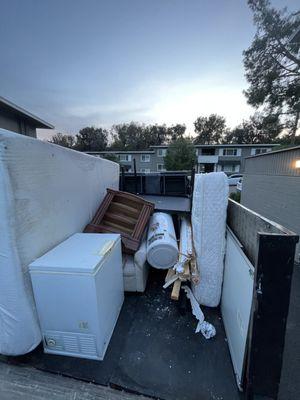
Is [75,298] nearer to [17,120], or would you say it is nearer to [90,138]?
[17,120]

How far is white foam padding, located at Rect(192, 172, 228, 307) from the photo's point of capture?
1.93 m

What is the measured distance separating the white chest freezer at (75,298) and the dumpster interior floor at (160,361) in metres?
0.11

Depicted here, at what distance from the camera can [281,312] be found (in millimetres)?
1072

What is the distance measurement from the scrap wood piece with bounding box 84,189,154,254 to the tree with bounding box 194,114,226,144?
30881 millimetres

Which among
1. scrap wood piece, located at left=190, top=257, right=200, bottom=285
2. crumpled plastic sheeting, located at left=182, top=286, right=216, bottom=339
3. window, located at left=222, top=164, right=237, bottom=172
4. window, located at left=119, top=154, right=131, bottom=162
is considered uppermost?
window, located at left=119, top=154, right=131, bottom=162

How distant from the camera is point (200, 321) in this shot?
1905 mm

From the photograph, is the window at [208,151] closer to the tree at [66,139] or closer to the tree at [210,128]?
the tree at [210,128]

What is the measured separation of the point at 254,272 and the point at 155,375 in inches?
47.4

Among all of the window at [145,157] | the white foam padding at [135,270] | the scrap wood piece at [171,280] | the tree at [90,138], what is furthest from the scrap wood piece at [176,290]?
the tree at [90,138]

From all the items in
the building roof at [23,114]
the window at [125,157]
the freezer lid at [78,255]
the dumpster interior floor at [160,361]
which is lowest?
the dumpster interior floor at [160,361]

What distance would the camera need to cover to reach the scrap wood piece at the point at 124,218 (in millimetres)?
2372

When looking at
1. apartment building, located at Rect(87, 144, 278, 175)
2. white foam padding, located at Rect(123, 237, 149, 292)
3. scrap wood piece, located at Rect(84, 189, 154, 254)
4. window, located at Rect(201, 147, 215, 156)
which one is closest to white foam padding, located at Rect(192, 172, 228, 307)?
white foam padding, located at Rect(123, 237, 149, 292)

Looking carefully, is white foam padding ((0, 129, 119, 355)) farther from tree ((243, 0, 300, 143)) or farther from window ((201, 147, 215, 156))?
window ((201, 147, 215, 156))

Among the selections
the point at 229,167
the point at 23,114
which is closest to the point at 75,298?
the point at 23,114
